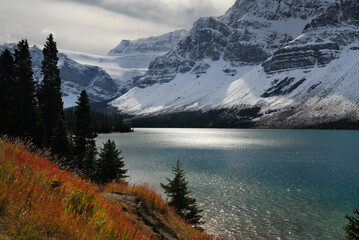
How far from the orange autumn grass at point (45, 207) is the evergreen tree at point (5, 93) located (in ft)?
126

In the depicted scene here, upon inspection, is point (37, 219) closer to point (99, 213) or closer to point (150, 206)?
point (99, 213)

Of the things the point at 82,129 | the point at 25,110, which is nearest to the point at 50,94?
the point at 82,129

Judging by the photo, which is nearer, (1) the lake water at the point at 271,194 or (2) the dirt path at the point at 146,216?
(2) the dirt path at the point at 146,216

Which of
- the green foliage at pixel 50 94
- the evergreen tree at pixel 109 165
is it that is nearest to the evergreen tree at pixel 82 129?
the green foliage at pixel 50 94

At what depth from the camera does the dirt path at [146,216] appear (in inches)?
461

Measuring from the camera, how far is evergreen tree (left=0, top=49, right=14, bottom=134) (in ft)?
136

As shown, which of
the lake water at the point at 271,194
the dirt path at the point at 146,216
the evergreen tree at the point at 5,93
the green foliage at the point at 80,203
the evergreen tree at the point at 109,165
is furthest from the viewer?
the evergreen tree at the point at 5,93

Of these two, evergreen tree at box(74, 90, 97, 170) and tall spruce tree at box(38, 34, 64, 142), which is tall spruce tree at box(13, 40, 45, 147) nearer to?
tall spruce tree at box(38, 34, 64, 142)

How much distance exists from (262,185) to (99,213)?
39.1 m

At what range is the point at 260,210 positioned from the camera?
30.2m

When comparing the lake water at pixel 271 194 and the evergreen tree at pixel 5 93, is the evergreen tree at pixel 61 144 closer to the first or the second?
the evergreen tree at pixel 5 93

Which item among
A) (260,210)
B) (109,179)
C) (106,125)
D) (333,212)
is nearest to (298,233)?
(260,210)

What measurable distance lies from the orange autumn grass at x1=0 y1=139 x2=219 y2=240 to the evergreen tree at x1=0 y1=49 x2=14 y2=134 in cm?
3850

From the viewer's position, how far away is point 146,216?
12414 millimetres
